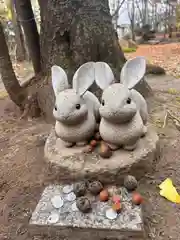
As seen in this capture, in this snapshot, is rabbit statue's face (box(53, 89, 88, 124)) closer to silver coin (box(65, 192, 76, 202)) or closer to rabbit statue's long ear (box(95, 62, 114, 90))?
rabbit statue's long ear (box(95, 62, 114, 90))

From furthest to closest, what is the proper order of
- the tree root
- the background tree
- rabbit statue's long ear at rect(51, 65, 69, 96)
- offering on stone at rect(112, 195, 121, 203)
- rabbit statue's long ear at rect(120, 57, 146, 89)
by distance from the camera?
the background tree → the tree root → rabbit statue's long ear at rect(51, 65, 69, 96) → rabbit statue's long ear at rect(120, 57, 146, 89) → offering on stone at rect(112, 195, 121, 203)


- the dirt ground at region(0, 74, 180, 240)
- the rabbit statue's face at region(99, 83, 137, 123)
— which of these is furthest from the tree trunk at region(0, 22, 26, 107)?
the rabbit statue's face at region(99, 83, 137, 123)

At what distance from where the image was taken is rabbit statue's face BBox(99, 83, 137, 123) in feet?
5.54

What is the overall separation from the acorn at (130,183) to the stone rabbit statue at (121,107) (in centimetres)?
23

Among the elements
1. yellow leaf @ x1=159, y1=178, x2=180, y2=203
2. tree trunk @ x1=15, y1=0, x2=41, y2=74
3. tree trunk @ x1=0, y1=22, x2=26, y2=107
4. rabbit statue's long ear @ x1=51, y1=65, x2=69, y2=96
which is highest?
tree trunk @ x1=15, y1=0, x2=41, y2=74

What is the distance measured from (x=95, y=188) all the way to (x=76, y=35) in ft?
5.09

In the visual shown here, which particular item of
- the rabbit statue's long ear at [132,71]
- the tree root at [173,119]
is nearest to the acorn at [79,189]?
the rabbit statue's long ear at [132,71]

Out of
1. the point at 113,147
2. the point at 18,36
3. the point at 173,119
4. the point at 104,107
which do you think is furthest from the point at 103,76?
the point at 18,36

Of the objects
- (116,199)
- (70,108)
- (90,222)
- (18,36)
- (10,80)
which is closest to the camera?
(90,222)

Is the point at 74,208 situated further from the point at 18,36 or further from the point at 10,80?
the point at 18,36

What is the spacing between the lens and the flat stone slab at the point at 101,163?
1.81 m

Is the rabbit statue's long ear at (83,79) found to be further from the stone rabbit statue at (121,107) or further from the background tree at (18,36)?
the background tree at (18,36)

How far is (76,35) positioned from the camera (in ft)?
8.89

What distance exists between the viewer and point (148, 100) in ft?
9.99
